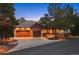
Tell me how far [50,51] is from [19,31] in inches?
22.5

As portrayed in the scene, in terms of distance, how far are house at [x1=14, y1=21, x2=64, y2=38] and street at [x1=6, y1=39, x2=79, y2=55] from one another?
0.19m

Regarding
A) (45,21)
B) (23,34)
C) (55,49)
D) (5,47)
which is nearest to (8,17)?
(23,34)

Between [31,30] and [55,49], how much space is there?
475 millimetres

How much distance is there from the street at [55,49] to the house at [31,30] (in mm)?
188

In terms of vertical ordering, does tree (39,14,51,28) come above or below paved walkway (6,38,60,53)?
above

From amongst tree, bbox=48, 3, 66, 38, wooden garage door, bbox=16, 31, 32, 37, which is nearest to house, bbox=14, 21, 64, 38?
wooden garage door, bbox=16, 31, 32, 37

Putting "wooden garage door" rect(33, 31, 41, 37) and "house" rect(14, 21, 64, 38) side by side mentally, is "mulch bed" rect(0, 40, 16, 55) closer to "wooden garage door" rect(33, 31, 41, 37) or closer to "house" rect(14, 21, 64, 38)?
"house" rect(14, 21, 64, 38)

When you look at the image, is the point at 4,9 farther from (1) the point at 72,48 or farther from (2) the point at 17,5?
(1) the point at 72,48

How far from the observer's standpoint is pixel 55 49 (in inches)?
629

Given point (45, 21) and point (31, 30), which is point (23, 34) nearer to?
point (31, 30)

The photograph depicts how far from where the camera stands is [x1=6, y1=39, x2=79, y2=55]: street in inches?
628

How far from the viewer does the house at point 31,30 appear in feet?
52.5
